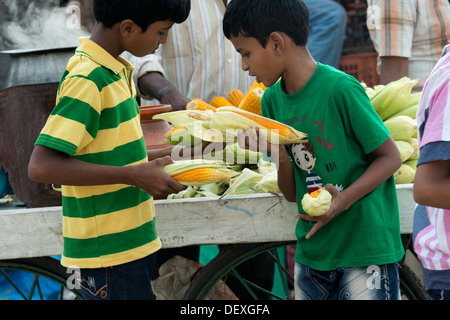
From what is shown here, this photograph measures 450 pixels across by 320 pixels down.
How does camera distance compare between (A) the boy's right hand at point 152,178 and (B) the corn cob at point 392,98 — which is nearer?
(A) the boy's right hand at point 152,178

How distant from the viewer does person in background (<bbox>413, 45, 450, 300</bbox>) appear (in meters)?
1.22

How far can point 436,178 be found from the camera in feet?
4.03

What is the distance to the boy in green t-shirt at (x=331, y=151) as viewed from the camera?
1.65 metres

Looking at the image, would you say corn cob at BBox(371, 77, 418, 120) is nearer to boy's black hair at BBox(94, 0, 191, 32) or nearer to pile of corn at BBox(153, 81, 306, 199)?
pile of corn at BBox(153, 81, 306, 199)

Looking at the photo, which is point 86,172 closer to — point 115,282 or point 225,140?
point 115,282

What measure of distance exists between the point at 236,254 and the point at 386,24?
1950mm

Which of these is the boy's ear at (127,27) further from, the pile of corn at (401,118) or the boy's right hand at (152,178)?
the pile of corn at (401,118)

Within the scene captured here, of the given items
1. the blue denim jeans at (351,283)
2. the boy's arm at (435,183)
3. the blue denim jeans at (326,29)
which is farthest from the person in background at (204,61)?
the boy's arm at (435,183)

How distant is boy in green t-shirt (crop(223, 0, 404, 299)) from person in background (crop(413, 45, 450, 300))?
297 millimetres

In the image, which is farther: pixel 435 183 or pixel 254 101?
pixel 254 101

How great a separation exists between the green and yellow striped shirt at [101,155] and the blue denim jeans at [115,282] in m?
0.04

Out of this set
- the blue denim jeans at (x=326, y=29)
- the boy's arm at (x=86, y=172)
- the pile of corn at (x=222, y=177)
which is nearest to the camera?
the boy's arm at (x=86, y=172)

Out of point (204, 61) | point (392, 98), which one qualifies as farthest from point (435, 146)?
point (204, 61)

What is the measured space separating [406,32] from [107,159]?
8.01 feet
